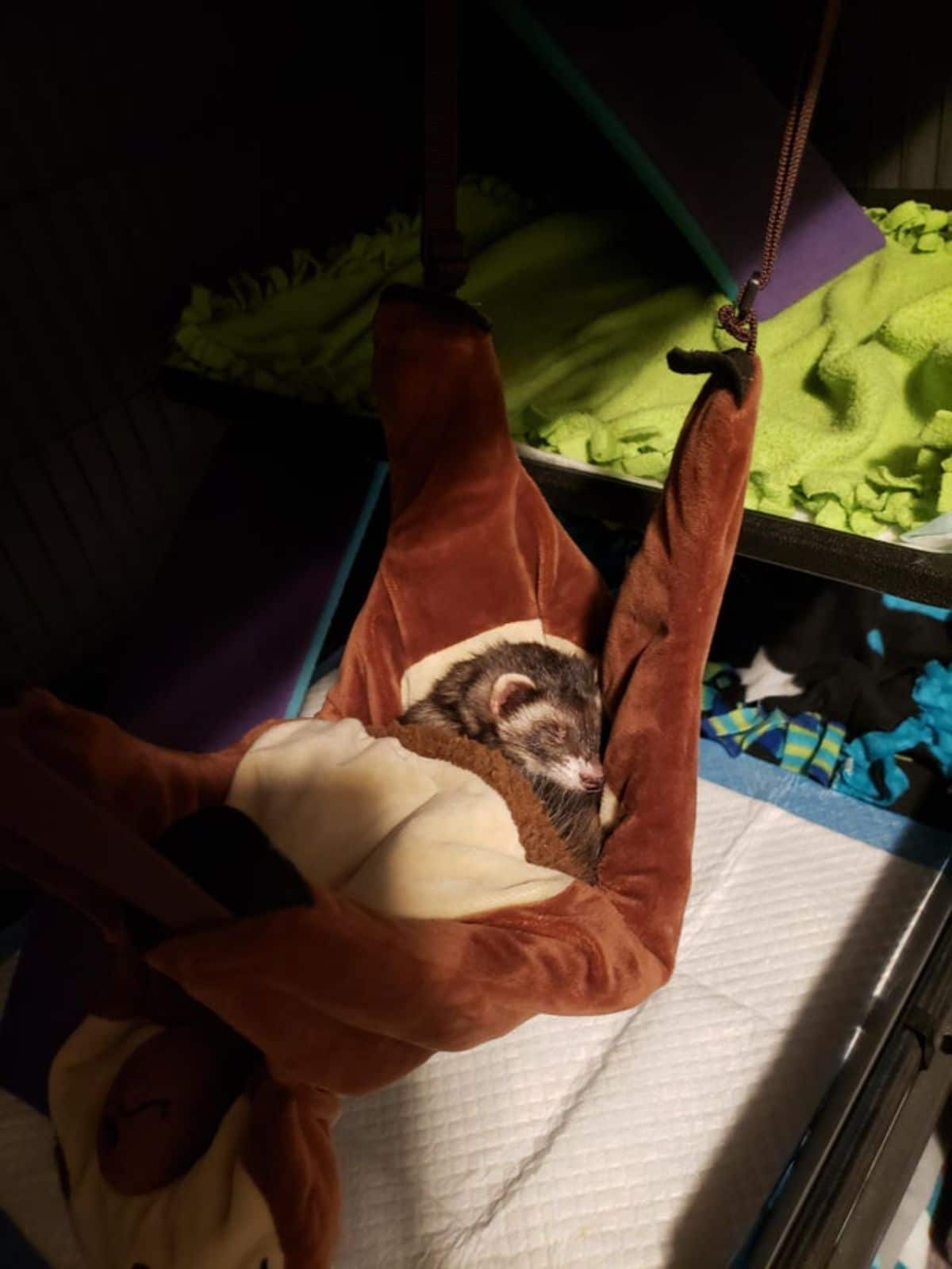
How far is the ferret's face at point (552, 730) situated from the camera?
872 millimetres

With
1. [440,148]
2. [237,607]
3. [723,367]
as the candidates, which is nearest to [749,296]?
[723,367]

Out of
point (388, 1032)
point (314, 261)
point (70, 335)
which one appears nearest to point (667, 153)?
point (314, 261)

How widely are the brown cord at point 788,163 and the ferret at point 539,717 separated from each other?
1.16ft

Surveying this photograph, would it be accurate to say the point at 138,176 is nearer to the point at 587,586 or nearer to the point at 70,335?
the point at 70,335

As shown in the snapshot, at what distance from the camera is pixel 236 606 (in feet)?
3.85

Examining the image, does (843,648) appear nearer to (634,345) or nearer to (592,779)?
(634,345)

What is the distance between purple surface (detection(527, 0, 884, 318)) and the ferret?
56cm

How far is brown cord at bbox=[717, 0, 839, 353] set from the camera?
0.58 meters

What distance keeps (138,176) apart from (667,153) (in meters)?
0.68

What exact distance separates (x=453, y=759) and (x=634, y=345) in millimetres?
628

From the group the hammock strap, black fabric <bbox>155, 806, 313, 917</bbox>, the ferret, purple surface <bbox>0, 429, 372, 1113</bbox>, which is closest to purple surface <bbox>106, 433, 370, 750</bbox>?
purple surface <bbox>0, 429, 372, 1113</bbox>

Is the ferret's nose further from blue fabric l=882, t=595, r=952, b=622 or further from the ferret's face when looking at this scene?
blue fabric l=882, t=595, r=952, b=622

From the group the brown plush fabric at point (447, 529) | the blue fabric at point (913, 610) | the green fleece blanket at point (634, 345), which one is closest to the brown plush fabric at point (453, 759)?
the brown plush fabric at point (447, 529)

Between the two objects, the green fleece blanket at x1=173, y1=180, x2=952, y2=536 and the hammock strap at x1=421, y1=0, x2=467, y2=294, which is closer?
the hammock strap at x1=421, y1=0, x2=467, y2=294
